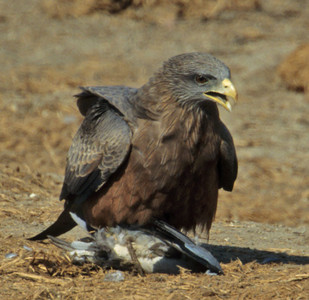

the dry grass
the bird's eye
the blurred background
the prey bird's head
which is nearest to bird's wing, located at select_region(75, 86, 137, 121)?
the prey bird's head

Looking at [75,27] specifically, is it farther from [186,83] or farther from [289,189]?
[186,83]

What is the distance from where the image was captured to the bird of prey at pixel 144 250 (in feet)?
18.8

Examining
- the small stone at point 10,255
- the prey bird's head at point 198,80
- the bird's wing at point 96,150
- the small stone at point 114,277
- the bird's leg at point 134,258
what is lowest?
the small stone at point 10,255

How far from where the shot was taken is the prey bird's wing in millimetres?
5617

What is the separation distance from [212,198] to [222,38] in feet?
33.0

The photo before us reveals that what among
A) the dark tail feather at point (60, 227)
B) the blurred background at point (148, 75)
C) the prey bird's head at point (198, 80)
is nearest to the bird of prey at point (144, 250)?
the dark tail feather at point (60, 227)

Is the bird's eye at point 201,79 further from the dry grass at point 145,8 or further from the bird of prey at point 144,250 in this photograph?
the dry grass at point 145,8

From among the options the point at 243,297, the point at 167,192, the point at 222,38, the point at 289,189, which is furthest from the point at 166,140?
the point at 222,38

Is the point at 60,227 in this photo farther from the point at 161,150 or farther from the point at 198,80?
the point at 198,80

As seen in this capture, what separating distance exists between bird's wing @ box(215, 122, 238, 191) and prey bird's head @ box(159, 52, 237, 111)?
0.41 metres

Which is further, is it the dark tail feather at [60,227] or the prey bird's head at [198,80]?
the dark tail feather at [60,227]

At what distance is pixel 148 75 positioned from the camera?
1307cm

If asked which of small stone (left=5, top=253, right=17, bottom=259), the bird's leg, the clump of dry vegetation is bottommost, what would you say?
small stone (left=5, top=253, right=17, bottom=259)

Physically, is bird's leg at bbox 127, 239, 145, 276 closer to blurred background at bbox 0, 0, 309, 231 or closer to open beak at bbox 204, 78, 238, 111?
open beak at bbox 204, 78, 238, 111
